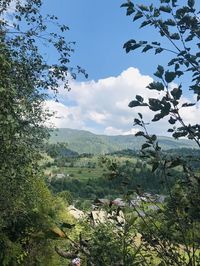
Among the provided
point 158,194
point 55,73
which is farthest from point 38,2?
point 158,194

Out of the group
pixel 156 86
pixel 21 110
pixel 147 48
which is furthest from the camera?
pixel 21 110

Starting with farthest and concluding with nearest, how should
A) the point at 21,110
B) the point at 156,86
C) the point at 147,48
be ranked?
the point at 21,110, the point at 147,48, the point at 156,86

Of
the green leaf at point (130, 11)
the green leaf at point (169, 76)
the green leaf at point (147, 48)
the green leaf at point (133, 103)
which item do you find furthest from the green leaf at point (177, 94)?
the green leaf at point (130, 11)

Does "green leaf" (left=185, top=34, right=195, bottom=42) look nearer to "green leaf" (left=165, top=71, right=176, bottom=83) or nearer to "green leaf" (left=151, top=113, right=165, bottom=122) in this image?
"green leaf" (left=165, top=71, right=176, bottom=83)

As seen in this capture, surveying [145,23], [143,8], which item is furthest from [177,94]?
[143,8]

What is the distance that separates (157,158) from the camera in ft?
10.3

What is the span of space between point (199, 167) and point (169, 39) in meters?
0.90

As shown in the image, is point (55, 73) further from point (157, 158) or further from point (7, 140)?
point (157, 158)

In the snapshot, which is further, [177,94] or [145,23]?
[145,23]

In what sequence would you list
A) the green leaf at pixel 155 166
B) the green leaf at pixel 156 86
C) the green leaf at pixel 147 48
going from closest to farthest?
1. the green leaf at pixel 156 86
2. the green leaf at pixel 155 166
3. the green leaf at pixel 147 48

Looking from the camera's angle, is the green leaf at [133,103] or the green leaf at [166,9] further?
the green leaf at [166,9]

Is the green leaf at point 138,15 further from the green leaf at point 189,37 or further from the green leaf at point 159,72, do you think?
the green leaf at point 159,72

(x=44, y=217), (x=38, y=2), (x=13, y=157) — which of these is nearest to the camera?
(x=13, y=157)

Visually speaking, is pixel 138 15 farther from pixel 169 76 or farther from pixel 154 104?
pixel 154 104
